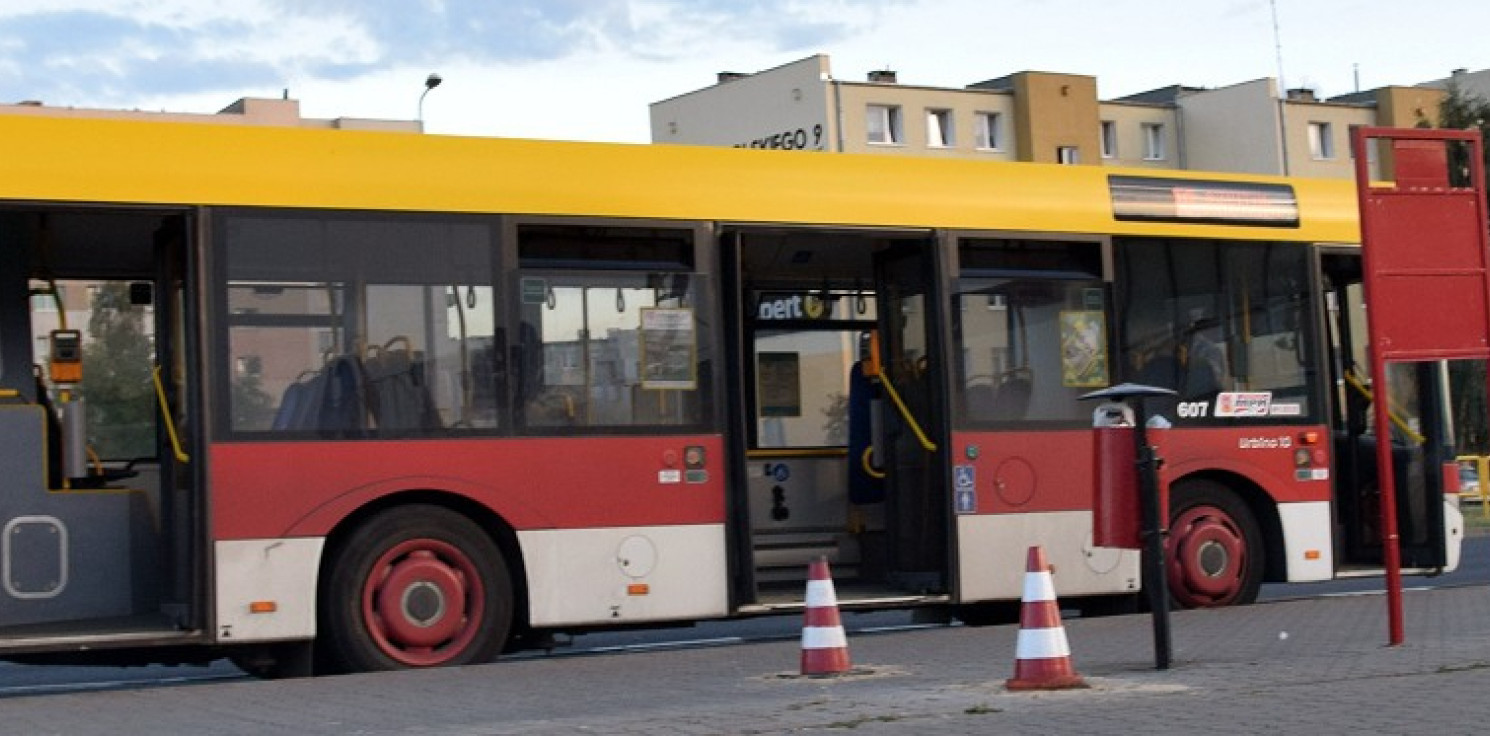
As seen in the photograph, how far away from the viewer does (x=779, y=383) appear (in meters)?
16.4

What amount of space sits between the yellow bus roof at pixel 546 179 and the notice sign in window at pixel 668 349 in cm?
65

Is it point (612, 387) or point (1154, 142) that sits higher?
point (1154, 142)

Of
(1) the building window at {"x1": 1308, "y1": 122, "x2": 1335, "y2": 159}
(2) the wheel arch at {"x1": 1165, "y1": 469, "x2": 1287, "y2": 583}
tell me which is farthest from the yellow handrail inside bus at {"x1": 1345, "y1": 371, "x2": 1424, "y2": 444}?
(1) the building window at {"x1": 1308, "y1": 122, "x2": 1335, "y2": 159}

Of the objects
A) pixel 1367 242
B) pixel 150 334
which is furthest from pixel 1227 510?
pixel 150 334

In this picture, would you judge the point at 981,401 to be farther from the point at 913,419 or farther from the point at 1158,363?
the point at 1158,363

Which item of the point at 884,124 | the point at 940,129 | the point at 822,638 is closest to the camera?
the point at 822,638

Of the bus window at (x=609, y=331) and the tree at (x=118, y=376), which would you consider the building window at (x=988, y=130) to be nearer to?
the bus window at (x=609, y=331)

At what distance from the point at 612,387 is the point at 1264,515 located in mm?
5419

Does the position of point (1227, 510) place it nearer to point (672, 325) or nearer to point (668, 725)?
point (672, 325)

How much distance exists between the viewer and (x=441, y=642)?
1323 cm

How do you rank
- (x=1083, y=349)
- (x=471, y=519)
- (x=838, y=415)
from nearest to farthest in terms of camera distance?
(x=471, y=519)
(x=1083, y=349)
(x=838, y=415)

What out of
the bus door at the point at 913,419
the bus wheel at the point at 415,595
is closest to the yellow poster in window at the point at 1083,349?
the bus door at the point at 913,419

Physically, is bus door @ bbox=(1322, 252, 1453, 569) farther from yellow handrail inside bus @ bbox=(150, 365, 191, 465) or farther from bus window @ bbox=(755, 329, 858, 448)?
yellow handrail inside bus @ bbox=(150, 365, 191, 465)

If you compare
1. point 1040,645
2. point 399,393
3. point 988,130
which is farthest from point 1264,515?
point 988,130
